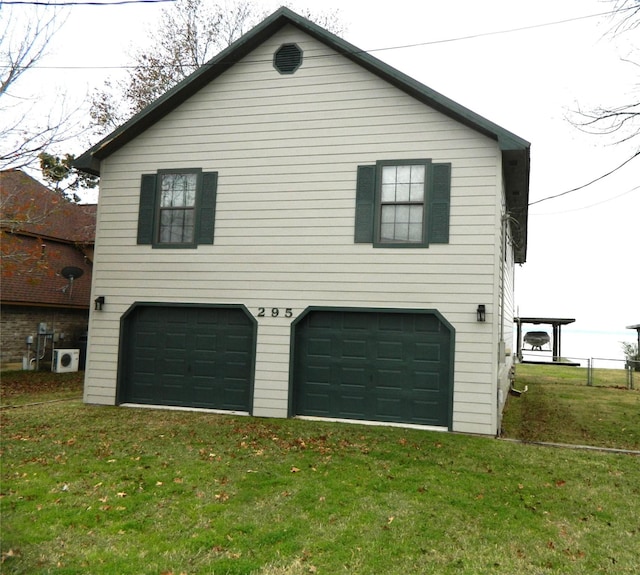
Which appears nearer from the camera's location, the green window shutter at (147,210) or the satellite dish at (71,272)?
the green window shutter at (147,210)

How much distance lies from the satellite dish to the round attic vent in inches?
470

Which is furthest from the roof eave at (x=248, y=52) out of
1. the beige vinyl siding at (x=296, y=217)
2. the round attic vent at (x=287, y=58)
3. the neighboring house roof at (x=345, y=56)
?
the round attic vent at (x=287, y=58)

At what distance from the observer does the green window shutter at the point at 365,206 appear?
9695 mm

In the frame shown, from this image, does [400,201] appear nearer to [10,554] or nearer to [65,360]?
[10,554]

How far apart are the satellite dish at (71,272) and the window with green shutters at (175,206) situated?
9.21m

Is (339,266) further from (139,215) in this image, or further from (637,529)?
(637,529)

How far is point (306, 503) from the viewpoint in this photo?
5473 mm

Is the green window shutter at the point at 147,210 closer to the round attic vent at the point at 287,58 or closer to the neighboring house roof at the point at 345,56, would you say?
the neighboring house roof at the point at 345,56

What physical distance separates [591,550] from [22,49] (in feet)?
38.2

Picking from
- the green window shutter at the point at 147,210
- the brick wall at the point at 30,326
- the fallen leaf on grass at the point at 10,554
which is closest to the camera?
the fallen leaf on grass at the point at 10,554

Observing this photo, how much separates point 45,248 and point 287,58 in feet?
43.9

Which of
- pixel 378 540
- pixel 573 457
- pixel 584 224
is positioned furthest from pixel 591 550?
pixel 584 224

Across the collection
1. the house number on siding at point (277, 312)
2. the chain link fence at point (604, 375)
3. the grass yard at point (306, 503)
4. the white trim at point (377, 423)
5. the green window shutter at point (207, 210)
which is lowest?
the grass yard at point (306, 503)

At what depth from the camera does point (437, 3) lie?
9.38 m
